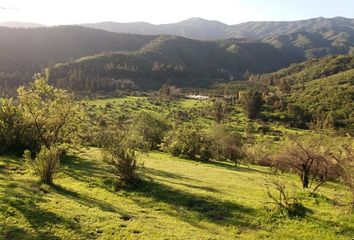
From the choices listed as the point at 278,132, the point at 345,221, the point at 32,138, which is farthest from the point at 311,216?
the point at 278,132

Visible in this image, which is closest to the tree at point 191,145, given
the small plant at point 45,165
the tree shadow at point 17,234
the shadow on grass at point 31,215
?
the small plant at point 45,165

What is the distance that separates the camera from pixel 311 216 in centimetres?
2178

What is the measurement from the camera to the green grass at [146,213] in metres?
17.5

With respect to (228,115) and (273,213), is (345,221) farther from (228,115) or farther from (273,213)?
(228,115)

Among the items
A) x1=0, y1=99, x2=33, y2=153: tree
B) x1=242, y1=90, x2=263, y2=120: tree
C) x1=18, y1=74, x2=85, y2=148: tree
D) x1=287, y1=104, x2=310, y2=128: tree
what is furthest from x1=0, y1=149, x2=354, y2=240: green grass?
x1=242, y1=90, x2=263, y2=120: tree

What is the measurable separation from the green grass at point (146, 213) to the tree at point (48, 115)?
8.82 m

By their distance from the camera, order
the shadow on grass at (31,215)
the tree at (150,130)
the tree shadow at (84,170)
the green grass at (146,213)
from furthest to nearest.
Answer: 1. the tree at (150,130)
2. the tree shadow at (84,170)
3. the green grass at (146,213)
4. the shadow on grass at (31,215)

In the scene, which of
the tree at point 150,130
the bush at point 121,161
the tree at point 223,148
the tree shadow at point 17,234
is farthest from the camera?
the tree at point 150,130

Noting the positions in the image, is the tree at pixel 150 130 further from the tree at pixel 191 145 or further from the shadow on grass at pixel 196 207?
the shadow on grass at pixel 196 207

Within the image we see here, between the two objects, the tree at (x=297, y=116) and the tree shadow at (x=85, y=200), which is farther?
the tree at (x=297, y=116)

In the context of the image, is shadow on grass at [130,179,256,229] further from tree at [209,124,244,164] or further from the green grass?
tree at [209,124,244,164]

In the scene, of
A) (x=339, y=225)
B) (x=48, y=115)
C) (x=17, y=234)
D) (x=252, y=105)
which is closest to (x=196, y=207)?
(x=339, y=225)

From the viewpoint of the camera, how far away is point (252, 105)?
6718 inches

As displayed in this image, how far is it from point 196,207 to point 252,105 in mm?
151636
